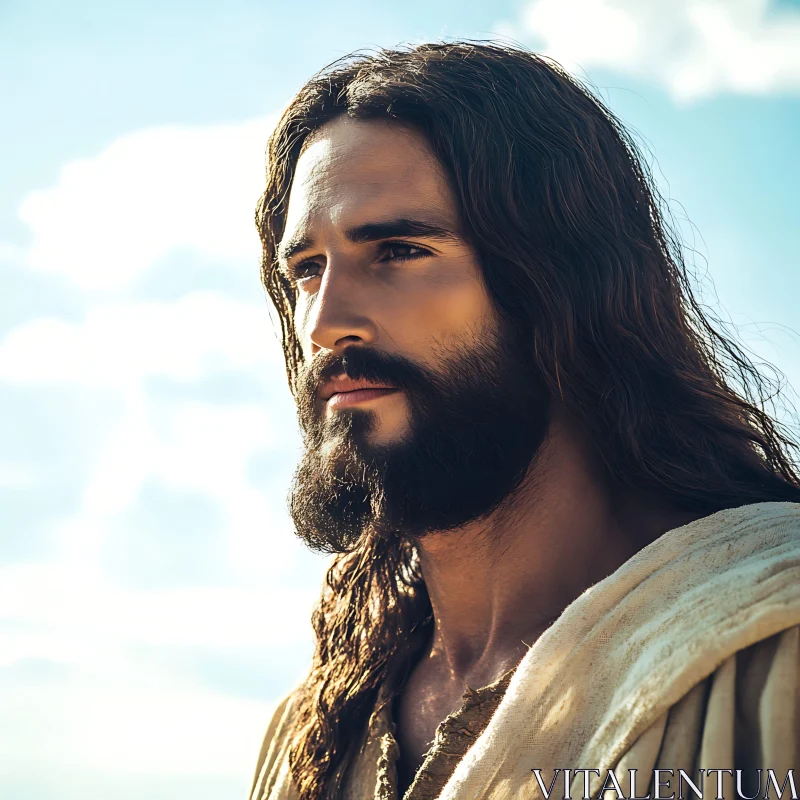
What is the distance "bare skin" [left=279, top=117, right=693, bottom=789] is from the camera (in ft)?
8.95

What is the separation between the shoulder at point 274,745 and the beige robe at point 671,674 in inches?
47.4

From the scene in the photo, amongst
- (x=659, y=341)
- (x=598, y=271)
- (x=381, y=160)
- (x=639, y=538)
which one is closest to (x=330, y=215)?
(x=381, y=160)

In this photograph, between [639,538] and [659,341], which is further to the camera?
[659,341]

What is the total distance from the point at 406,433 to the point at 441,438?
10 centimetres

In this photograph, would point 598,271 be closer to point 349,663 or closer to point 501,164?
point 501,164

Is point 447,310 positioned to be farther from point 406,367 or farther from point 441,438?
point 441,438

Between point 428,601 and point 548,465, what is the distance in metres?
0.70

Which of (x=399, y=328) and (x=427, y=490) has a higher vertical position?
(x=399, y=328)

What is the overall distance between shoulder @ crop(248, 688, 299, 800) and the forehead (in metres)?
1.58

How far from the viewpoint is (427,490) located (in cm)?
273

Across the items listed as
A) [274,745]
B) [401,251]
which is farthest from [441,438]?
[274,745]

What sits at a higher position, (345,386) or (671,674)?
(345,386)

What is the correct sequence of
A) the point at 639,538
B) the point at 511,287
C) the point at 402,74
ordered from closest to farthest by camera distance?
the point at 639,538
the point at 511,287
the point at 402,74

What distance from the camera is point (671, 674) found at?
2020 mm
